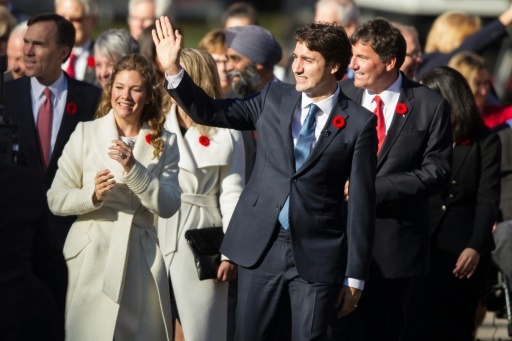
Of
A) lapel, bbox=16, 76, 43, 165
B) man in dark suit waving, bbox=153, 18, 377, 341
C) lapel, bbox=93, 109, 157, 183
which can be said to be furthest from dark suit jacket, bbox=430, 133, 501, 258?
lapel, bbox=16, 76, 43, 165

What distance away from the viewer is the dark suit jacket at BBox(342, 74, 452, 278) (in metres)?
7.34

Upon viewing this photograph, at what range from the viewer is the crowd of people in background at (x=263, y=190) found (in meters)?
6.54

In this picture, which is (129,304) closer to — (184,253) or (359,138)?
(184,253)

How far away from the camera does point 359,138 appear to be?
6574 millimetres

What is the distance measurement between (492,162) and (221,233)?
1927 millimetres

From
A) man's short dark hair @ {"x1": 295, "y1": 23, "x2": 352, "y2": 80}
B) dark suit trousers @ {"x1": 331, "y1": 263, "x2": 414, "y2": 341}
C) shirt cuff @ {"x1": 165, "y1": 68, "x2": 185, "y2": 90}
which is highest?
man's short dark hair @ {"x1": 295, "y1": 23, "x2": 352, "y2": 80}

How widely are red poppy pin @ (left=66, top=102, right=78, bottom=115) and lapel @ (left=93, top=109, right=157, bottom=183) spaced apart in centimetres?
99

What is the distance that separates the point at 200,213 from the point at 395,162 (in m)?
1.30

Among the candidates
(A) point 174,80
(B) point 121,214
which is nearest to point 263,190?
(A) point 174,80

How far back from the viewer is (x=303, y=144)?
6.60m

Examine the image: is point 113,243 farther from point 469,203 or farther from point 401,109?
point 469,203

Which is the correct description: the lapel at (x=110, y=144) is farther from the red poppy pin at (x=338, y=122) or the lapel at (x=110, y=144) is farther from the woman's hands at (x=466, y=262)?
the woman's hands at (x=466, y=262)

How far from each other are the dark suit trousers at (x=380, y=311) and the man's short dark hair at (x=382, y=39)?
124 centimetres

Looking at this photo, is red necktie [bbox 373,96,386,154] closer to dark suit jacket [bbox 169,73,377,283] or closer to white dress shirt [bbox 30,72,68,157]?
dark suit jacket [bbox 169,73,377,283]
